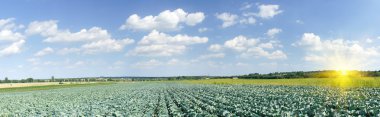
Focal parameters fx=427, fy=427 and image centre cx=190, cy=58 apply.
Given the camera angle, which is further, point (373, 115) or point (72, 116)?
point (72, 116)

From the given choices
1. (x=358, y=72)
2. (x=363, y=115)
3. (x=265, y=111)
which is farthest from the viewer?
(x=358, y=72)

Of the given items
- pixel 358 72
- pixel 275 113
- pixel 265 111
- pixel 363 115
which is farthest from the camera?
pixel 358 72

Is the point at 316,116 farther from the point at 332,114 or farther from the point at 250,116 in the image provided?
the point at 250,116

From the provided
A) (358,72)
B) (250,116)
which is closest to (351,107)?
(250,116)

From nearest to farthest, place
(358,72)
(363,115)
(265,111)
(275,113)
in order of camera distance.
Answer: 1. (363,115)
2. (275,113)
3. (265,111)
4. (358,72)

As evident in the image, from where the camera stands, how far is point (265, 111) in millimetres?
19453

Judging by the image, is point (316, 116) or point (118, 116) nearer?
point (316, 116)

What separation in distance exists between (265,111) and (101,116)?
7.43 metres

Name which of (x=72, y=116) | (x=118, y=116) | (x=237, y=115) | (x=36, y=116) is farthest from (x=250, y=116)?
(x=36, y=116)

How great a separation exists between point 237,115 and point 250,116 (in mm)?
890

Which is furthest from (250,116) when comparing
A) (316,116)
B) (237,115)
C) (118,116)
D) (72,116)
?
(72,116)

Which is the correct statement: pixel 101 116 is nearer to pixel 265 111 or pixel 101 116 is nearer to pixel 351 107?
pixel 265 111

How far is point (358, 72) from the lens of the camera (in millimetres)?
105312

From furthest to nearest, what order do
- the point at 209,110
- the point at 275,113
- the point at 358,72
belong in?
the point at 358,72
the point at 209,110
the point at 275,113
